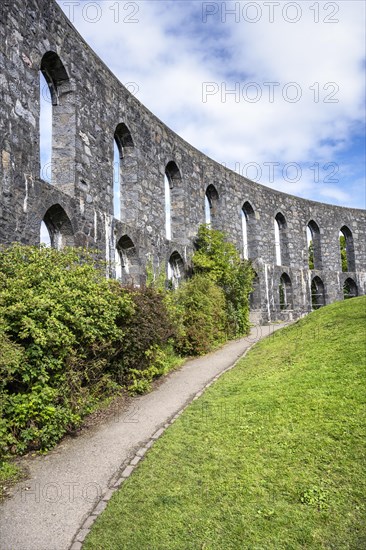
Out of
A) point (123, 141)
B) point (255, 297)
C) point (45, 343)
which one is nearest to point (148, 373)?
point (45, 343)

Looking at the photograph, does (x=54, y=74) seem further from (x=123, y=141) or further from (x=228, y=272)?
(x=228, y=272)

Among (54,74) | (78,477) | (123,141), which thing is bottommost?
(78,477)

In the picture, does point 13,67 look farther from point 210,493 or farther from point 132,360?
point 210,493

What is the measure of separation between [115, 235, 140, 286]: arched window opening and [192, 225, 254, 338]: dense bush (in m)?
2.95

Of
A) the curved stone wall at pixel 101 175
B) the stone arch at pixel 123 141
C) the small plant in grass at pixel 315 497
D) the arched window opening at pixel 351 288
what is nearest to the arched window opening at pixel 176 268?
the curved stone wall at pixel 101 175

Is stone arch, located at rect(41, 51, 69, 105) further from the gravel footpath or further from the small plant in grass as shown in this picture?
the small plant in grass

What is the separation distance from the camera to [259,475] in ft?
12.6

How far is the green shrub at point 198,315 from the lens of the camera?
34.4 feet

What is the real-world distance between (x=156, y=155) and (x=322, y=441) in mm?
10807

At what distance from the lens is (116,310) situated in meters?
6.25

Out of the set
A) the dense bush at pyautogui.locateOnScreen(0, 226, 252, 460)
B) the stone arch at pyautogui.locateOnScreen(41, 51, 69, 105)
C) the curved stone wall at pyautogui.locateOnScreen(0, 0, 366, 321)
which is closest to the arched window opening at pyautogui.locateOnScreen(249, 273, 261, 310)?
the curved stone wall at pyautogui.locateOnScreen(0, 0, 366, 321)

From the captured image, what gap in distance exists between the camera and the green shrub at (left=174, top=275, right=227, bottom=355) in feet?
34.4

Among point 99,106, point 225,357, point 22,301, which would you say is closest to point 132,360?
point 22,301

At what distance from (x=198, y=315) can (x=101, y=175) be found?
4.15 m
